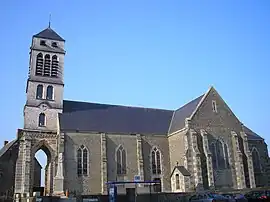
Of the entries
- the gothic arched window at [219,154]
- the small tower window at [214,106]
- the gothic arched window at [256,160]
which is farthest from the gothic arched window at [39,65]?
the gothic arched window at [256,160]

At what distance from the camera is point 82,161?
111 feet

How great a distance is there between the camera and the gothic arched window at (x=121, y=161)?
35.0 metres

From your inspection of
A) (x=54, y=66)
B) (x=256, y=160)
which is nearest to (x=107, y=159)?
(x=54, y=66)

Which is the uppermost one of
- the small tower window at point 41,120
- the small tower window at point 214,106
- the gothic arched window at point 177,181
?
the small tower window at point 214,106

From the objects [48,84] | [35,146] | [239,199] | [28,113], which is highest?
[48,84]

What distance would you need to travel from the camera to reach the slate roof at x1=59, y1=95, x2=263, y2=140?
36.3m

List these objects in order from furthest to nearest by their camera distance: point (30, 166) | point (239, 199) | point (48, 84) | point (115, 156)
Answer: point (48, 84)
point (115, 156)
point (30, 166)
point (239, 199)

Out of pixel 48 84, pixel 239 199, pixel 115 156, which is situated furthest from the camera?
pixel 48 84

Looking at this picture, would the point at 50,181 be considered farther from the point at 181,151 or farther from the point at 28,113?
the point at 181,151

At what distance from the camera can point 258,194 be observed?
25312 mm

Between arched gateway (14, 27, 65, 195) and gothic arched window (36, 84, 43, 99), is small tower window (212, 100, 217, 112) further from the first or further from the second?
gothic arched window (36, 84, 43, 99)

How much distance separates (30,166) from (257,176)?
94.2 feet

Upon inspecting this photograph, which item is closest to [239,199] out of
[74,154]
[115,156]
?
[115,156]

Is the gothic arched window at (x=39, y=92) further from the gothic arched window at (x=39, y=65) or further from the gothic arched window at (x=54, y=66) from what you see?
the gothic arched window at (x=54, y=66)
